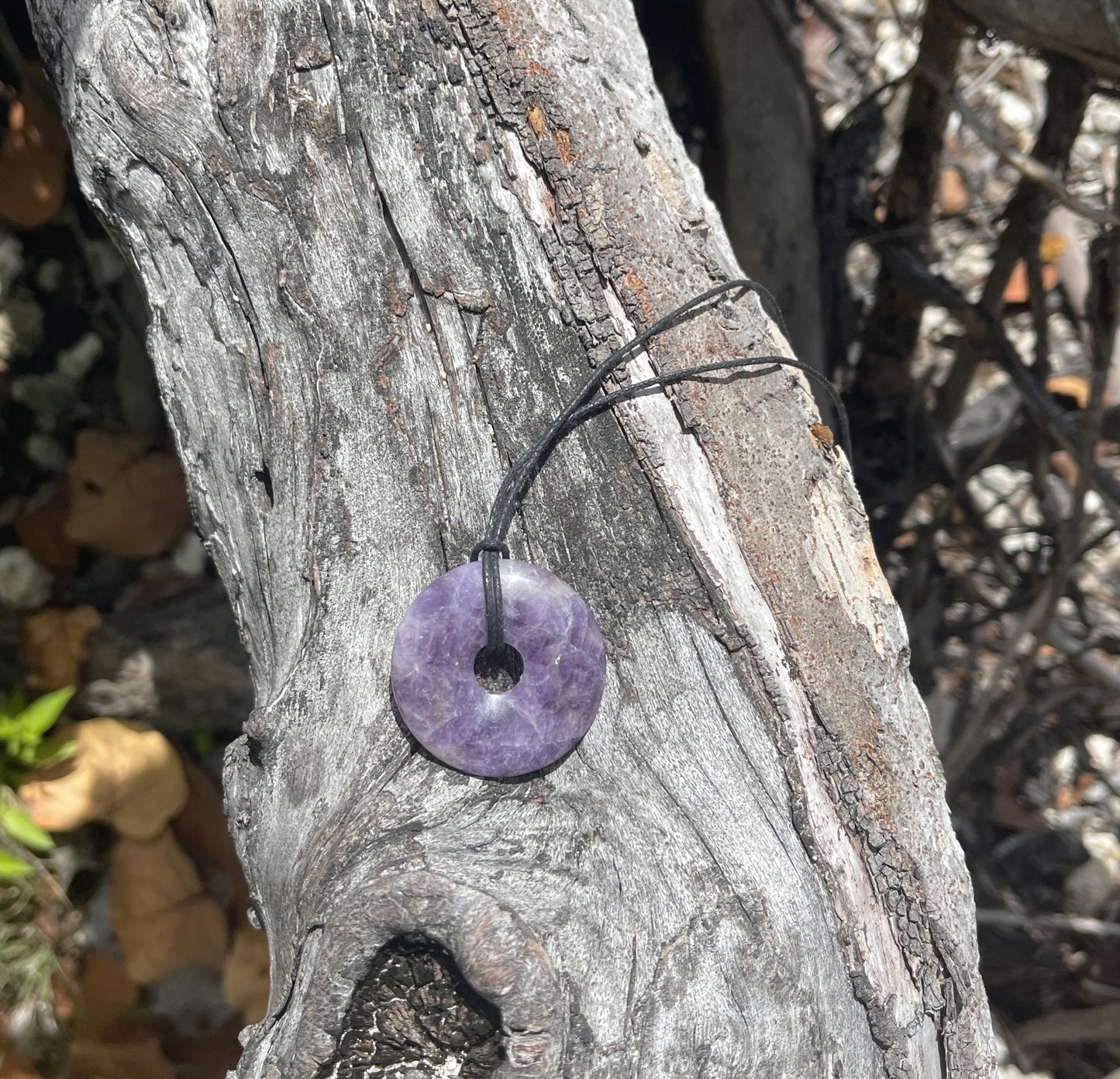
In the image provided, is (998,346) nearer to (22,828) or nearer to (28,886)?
(22,828)

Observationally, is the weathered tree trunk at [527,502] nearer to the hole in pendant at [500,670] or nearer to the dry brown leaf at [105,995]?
the hole in pendant at [500,670]

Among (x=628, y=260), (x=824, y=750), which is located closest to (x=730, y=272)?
(x=628, y=260)

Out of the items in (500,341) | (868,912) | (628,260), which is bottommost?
(868,912)

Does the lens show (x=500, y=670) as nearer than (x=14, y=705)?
Yes

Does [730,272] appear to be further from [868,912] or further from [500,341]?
[868,912]

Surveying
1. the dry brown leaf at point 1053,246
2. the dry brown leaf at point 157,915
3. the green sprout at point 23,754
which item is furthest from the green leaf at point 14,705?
the dry brown leaf at point 1053,246

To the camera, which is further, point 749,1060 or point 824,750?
point 824,750

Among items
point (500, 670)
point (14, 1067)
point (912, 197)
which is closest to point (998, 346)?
point (912, 197)

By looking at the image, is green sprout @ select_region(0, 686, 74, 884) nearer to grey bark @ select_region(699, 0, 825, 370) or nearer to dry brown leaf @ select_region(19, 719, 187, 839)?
dry brown leaf @ select_region(19, 719, 187, 839)
